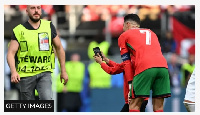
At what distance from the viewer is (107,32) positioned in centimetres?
2147

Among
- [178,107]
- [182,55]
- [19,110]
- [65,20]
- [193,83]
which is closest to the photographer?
[193,83]

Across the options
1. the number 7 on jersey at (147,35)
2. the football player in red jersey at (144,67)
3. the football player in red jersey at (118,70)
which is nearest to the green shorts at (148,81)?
the football player in red jersey at (144,67)

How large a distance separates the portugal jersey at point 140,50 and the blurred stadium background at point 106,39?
23.5 ft

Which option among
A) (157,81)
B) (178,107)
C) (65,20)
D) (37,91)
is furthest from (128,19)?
(65,20)

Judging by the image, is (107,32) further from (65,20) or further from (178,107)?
(178,107)

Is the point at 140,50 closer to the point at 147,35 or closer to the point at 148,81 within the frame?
the point at 147,35

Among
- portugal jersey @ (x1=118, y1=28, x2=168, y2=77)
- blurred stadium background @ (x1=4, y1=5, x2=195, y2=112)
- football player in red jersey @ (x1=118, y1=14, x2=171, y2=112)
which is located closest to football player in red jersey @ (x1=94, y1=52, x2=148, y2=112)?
football player in red jersey @ (x1=118, y1=14, x2=171, y2=112)

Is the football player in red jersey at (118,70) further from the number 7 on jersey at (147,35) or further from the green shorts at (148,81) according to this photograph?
the number 7 on jersey at (147,35)

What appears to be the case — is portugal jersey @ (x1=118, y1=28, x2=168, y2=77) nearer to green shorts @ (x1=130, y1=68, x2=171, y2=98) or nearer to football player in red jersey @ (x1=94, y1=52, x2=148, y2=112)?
green shorts @ (x1=130, y1=68, x2=171, y2=98)

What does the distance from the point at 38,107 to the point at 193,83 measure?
2.91 meters

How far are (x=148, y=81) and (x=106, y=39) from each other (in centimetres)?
1235

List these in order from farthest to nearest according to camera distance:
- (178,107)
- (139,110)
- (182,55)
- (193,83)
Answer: (182,55) → (178,107) → (193,83) → (139,110)

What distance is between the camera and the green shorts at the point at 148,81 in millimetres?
9023

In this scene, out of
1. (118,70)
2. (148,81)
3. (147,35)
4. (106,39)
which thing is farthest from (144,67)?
(106,39)
